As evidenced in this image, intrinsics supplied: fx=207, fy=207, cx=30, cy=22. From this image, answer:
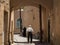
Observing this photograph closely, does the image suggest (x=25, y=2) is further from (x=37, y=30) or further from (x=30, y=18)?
(x=30, y=18)

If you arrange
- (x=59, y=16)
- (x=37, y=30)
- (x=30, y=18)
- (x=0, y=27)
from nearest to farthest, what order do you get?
1. (x=0, y=27)
2. (x=59, y=16)
3. (x=37, y=30)
4. (x=30, y=18)

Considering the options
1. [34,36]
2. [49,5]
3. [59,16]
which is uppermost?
[49,5]

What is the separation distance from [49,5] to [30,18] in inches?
557

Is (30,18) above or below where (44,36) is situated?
above

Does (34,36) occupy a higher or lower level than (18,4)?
lower

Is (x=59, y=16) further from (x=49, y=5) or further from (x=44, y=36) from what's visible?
(x=44, y=36)

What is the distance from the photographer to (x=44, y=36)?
65.0ft

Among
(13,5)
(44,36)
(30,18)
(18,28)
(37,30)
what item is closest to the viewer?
(13,5)

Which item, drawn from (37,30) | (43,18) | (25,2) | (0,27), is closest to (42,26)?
(43,18)

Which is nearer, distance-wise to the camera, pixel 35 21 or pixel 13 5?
pixel 13 5

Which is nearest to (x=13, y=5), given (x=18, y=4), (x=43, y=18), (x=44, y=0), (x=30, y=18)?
(x=18, y=4)

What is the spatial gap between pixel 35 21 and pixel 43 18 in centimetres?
485

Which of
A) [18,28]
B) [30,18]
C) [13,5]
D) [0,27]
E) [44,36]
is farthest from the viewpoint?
[18,28]

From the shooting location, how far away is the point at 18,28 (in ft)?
116
